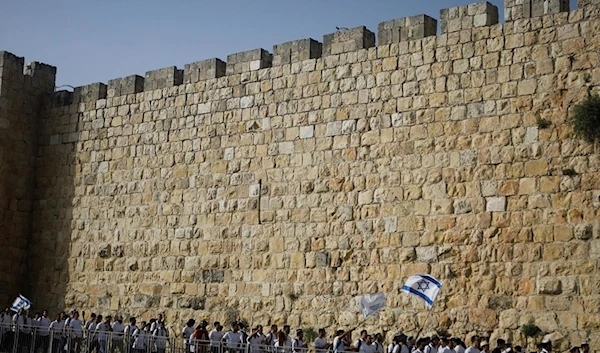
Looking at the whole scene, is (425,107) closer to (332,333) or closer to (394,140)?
(394,140)

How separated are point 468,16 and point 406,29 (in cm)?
111

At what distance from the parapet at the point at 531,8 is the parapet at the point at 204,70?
223 inches

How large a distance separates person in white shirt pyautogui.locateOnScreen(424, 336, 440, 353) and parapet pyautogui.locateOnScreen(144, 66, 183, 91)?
7.51 meters

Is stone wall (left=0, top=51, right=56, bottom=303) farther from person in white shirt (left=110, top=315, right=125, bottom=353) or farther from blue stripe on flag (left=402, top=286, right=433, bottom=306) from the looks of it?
blue stripe on flag (left=402, top=286, right=433, bottom=306)

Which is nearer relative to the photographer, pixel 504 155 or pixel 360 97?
pixel 504 155

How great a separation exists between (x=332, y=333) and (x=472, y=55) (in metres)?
4.85

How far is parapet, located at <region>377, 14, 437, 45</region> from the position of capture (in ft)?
48.4

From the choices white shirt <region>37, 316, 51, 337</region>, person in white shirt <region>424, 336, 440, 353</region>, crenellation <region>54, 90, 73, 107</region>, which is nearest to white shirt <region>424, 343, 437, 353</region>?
person in white shirt <region>424, 336, 440, 353</region>

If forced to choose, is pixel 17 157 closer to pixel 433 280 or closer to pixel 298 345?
pixel 298 345

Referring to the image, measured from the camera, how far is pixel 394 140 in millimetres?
14719

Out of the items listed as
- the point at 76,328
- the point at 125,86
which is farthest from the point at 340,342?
the point at 125,86

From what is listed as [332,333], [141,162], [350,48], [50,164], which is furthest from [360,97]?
[50,164]

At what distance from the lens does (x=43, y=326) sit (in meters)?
15.8

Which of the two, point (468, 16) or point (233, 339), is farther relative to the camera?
point (468, 16)
